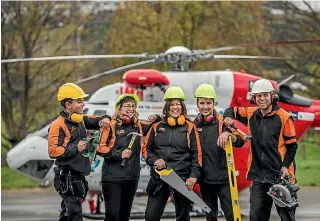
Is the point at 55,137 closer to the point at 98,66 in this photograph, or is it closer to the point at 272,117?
the point at 272,117

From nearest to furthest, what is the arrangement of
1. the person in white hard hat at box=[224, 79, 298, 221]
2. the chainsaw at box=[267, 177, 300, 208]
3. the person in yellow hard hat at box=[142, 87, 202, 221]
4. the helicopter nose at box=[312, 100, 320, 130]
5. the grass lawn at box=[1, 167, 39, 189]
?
the chainsaw at box=[267, 177, 300, 208] → the person in white hard hat at box=[224, 79, 298, 221] → the person in yellow hard hat at box=[142, 87, 202, 221] → the helicopter nose at box=[312, 100, 320, 130] → the grass lawn at box=[1, 167, 39, 189]

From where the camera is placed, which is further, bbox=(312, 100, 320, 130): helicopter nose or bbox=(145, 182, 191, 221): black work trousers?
bbox=(312, 100, 320, 130): helicopter nose

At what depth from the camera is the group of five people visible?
9.24m

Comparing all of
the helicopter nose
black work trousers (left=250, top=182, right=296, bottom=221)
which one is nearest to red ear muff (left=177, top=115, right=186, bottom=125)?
black work trousers (left=250, top=182, right=296, bottom=221)

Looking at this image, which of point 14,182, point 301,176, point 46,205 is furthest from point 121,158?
point 14,182

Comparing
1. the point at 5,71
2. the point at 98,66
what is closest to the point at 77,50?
the point at 98,66

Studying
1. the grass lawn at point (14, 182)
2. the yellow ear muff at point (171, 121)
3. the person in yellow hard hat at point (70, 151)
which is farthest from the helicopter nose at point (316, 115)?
the grass lawn at point (14, 182)

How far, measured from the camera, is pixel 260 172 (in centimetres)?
927

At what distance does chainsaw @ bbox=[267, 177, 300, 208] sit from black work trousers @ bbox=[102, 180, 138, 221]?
62.6 inches

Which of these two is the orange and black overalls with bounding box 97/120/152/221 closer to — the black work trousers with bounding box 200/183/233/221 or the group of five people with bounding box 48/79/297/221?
the group of five people with bounding box 48/79/297/221

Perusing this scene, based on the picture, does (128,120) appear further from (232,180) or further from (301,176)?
(301,176)

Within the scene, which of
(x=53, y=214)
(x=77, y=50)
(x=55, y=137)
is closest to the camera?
(x=55, y=137)

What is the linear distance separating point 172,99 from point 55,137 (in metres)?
1.33

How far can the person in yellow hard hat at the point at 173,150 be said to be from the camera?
9445 millimetres
